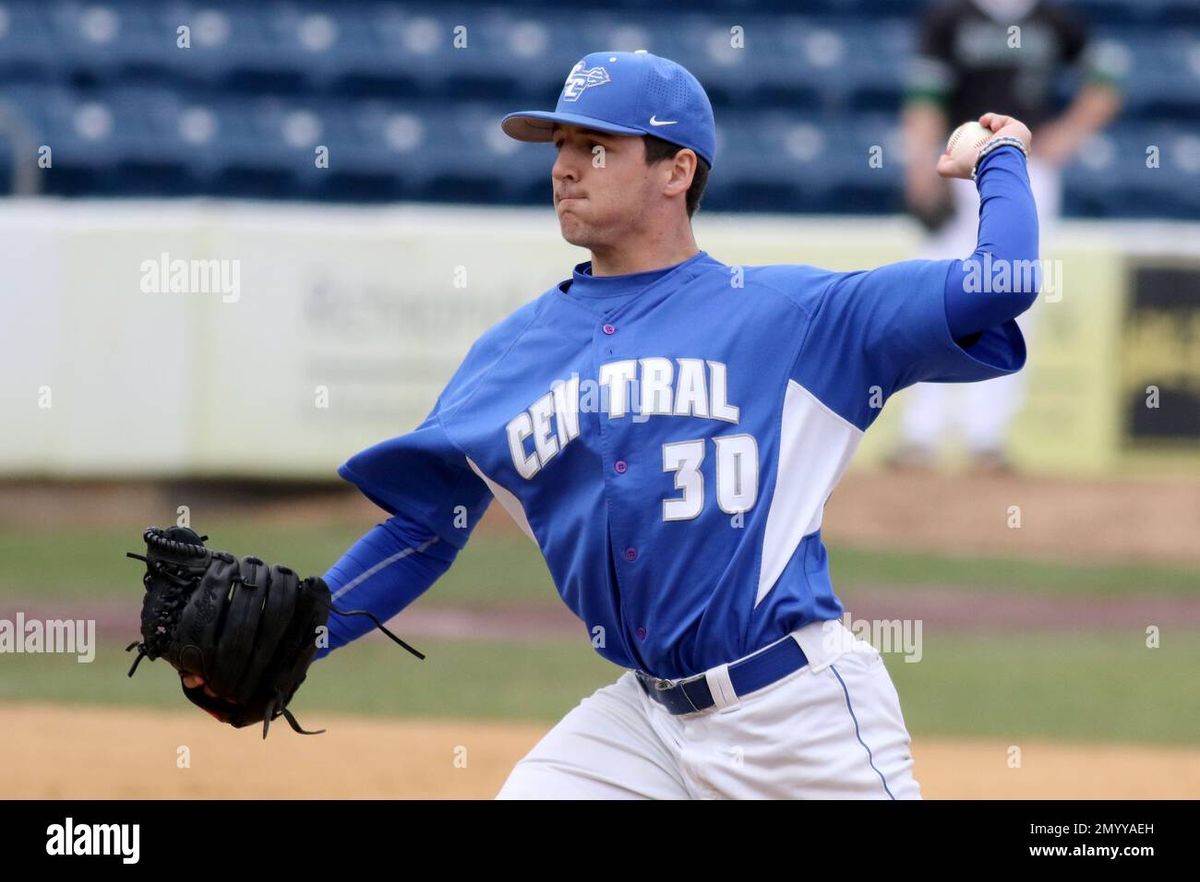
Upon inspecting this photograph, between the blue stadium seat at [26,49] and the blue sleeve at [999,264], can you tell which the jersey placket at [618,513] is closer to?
the blue sleeve at [999,264]

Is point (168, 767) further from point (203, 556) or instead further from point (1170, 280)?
point (1170, 280)

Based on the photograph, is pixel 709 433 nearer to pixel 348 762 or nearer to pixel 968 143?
pixel 968 143

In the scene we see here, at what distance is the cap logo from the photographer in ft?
11.9

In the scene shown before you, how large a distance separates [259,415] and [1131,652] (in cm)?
503

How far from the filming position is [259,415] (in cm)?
1120

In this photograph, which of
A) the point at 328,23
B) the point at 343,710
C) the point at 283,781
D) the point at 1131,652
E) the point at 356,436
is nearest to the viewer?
the point at 283,781

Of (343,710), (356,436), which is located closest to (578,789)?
(343,710)

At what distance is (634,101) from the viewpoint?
11.9ft

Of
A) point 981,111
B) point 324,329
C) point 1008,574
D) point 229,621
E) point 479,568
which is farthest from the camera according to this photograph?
point 981,111

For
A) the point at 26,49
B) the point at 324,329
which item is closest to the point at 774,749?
the point at 324,329

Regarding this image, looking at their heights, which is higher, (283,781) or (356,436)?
(356,436)

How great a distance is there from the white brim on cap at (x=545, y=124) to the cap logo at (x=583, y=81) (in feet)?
0.17

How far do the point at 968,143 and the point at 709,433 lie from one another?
70 centimetres

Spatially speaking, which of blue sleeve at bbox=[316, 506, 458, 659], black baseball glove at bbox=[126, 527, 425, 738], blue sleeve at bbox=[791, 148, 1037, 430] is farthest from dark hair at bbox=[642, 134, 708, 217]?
black baseball glove at bbox=[126, 527, 425, 738]
